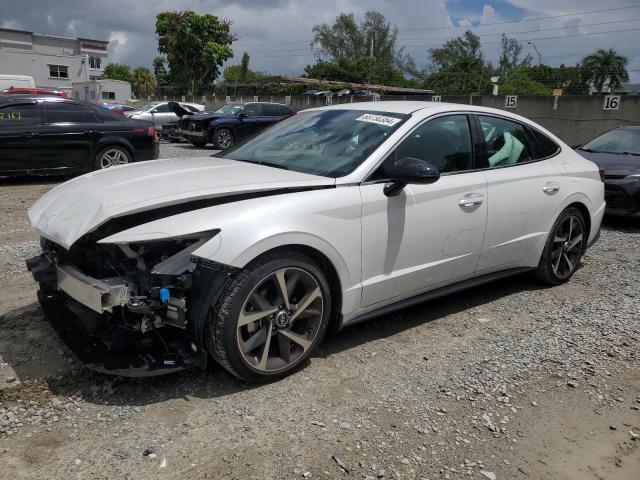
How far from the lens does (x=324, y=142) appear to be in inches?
150

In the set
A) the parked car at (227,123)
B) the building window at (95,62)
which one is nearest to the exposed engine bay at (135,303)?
the parked car at (227,123)

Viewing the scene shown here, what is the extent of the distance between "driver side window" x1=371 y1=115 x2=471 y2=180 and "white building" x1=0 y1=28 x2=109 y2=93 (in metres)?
56.2

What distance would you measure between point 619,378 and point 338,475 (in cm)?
208

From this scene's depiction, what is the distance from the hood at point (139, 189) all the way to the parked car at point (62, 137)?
626 centimetres

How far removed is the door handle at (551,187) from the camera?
451cm

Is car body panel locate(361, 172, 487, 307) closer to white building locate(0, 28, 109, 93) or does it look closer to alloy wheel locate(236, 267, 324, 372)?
alloy wheel locate(236, 267, 324, 372)

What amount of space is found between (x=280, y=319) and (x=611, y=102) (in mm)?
16295

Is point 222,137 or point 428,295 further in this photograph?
point 222,137

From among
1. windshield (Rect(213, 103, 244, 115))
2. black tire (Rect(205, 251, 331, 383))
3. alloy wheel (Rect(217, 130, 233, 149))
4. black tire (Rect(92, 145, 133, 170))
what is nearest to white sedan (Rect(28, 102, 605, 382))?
black tire (Rect(205, 251, 331, 383))

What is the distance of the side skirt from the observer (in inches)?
138

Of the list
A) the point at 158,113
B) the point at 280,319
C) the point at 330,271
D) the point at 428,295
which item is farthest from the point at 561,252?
the point at 158,113

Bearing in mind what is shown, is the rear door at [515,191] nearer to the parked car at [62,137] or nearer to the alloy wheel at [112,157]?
the alloy wheel at [112,157]

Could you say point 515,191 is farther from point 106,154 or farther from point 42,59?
point 42,59

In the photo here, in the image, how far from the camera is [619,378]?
3422 mm
